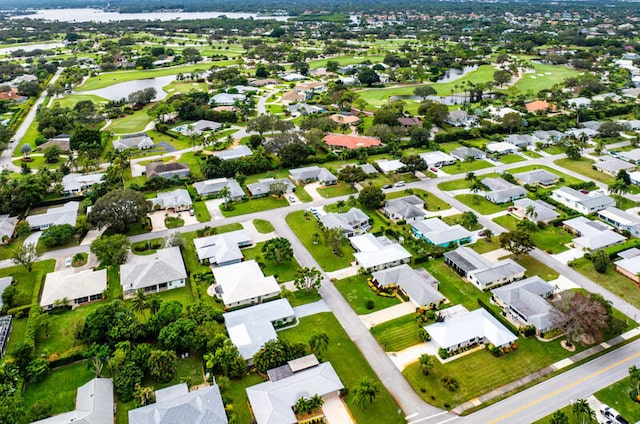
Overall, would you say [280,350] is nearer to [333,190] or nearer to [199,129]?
[333,190]

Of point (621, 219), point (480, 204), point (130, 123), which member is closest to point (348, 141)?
point (480, 204)

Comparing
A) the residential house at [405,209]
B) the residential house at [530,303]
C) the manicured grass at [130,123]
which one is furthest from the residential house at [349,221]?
the manicured grass at [130,123]

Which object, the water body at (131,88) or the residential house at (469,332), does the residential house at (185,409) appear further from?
the water body at (131,88)

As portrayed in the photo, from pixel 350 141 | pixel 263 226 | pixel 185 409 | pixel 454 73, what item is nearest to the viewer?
pixel 185 409

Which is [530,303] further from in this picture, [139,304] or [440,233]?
[139,304]

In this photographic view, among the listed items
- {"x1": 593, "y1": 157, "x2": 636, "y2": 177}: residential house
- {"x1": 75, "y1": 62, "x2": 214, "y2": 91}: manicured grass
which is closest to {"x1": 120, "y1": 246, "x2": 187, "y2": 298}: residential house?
{"x1": 593, "y1": 157, "x2": 636, "y2": 177}: residential house

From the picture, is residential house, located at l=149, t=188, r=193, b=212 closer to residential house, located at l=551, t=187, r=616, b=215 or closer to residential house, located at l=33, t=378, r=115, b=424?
residential house, located at l=33, t=378, r=115, b=424
